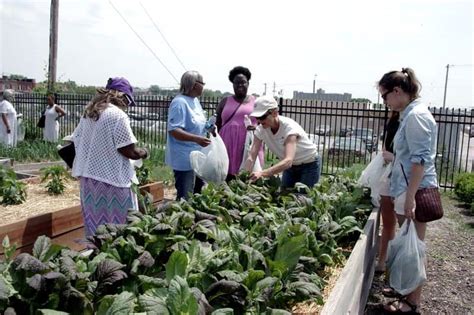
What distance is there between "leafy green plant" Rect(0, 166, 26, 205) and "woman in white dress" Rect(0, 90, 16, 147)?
5.43 metres

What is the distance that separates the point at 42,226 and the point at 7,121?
6896 mm

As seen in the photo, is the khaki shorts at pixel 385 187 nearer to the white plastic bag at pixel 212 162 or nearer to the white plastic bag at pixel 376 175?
the white plastic bag at pixel 376 175

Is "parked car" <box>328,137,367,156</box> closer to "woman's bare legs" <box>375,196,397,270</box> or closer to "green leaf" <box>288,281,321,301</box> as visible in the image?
"woman's bare legs" <box>375,196,397,270</box>

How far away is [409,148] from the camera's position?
315 centimetres

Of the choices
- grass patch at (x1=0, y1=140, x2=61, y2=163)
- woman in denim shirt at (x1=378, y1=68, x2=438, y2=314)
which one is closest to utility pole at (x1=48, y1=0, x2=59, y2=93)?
grass patch at (x1=0, y1=140, x2=61, y2=163)

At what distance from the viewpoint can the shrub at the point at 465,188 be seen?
7.89 m

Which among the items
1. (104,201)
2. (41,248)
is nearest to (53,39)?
(104,201)

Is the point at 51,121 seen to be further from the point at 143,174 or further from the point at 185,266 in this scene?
the point at 185,266

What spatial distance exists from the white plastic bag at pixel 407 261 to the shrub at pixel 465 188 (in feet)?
17.7

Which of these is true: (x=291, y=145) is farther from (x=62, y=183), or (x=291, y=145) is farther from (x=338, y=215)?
(x=62, y=183)

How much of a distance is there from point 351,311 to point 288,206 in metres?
0.93

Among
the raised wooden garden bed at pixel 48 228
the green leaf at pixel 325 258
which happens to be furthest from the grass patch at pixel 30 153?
the green leaf at pixel 325 258

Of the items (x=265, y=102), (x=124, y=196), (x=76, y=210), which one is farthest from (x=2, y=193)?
(x=265, y=102)

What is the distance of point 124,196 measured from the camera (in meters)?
3.09
